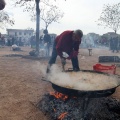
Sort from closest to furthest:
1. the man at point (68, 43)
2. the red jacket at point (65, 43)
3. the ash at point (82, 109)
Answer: the ash at point (82, 109) < the man at point (68, 43) < the red jacket at point (65, 43)

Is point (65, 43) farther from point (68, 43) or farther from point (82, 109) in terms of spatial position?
point (82, 109)

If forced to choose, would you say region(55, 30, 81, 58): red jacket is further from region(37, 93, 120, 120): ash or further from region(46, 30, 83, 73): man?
region(37, 93, 120, 120): ash

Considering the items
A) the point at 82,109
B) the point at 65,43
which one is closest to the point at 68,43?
the point at 65,43

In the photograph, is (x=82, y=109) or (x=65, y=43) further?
(x=65, y=43)

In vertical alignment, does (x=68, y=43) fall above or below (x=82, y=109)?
above

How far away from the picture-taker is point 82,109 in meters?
3.80

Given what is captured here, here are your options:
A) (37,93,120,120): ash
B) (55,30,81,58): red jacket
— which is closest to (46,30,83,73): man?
(55,30,81,58): red jacket

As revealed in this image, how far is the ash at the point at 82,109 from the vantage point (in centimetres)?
357

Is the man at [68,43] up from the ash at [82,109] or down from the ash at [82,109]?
up

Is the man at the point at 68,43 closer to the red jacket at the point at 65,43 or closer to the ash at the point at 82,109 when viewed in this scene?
the red jacket at the point at 65,43

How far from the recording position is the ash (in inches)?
141

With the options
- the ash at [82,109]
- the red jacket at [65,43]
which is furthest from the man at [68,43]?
the ash at [82,109]

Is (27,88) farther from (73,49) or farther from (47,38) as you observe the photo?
(47,38)

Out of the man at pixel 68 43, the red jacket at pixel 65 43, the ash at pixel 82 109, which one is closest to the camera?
the ash at pixel 82 109
